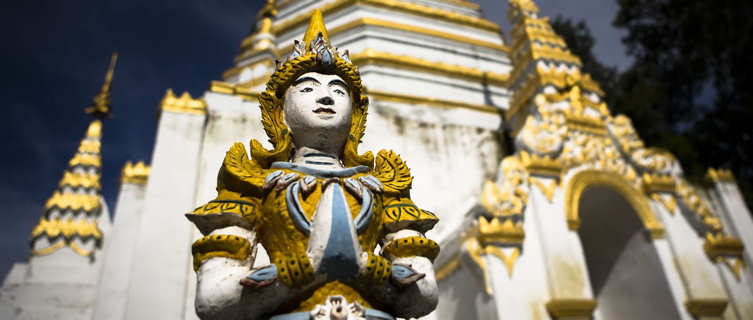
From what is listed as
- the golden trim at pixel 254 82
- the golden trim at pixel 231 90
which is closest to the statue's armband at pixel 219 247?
the golden trim at pixel 231 90

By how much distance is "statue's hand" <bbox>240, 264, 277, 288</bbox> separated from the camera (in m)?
1.87

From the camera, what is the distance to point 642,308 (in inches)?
232

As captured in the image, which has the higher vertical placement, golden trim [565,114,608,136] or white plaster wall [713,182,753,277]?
golden trim [565,114,608,136]

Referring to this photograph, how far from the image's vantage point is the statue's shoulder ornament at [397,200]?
2320 millimetres

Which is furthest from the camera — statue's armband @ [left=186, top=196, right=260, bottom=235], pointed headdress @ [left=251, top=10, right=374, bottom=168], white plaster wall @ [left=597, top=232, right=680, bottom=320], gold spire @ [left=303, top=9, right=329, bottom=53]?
white plaster wall @ [left=597, top=232, right=680, bottom=320]

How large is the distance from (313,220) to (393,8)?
27.1 ft

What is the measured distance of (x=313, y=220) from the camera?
2.03 m

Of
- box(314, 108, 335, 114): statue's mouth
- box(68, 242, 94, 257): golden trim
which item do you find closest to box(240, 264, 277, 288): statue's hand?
box(314, 108, 335, 114): statue's mouth

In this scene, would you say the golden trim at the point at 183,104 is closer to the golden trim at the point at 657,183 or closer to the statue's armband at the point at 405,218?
the statue's armband at the point at 405,218

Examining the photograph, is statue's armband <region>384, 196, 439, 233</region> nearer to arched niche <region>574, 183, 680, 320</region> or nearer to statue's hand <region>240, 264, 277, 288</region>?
statue's hand <region>240, 264, 277, 288</region>

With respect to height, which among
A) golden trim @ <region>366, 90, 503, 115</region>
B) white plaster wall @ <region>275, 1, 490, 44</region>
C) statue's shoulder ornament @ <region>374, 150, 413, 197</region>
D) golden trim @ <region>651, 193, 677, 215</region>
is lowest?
statue's shoulder ornament @ <region>374, 150, 413, 197</region>

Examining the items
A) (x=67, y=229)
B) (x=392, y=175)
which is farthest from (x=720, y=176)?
(x=67, y=229)

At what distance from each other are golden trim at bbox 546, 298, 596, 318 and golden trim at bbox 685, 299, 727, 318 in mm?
1345

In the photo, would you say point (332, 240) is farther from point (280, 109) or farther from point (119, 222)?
point (119, 222)
